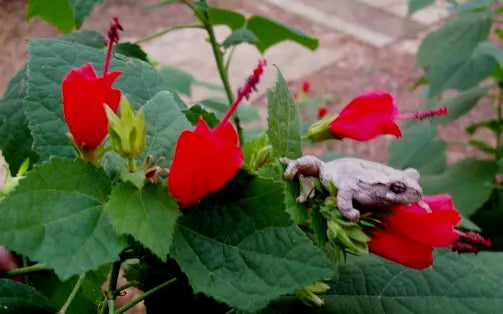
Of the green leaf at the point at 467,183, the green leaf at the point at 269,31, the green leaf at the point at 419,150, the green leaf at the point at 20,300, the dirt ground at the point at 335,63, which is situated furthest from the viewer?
the dirt ground at the point at 335,63

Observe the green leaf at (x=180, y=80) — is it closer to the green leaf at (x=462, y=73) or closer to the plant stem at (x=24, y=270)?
the green leaf at (x=462, y=73)

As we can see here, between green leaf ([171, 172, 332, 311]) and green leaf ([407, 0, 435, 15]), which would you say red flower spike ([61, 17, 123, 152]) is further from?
green leaf ([407, 0, 435, 15])

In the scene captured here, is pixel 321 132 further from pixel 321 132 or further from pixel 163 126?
pixel 163 126

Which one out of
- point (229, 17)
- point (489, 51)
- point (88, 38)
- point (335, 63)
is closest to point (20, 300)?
point (88, 38)

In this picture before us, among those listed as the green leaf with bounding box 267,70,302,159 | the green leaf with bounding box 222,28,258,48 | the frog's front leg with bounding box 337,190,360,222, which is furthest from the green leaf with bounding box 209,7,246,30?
the frog's front leg with bounding box 337,190,360,222

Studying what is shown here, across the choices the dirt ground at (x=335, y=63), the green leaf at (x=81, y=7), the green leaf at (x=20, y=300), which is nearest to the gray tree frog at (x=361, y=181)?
the green leaf at (x=20, y=300)
